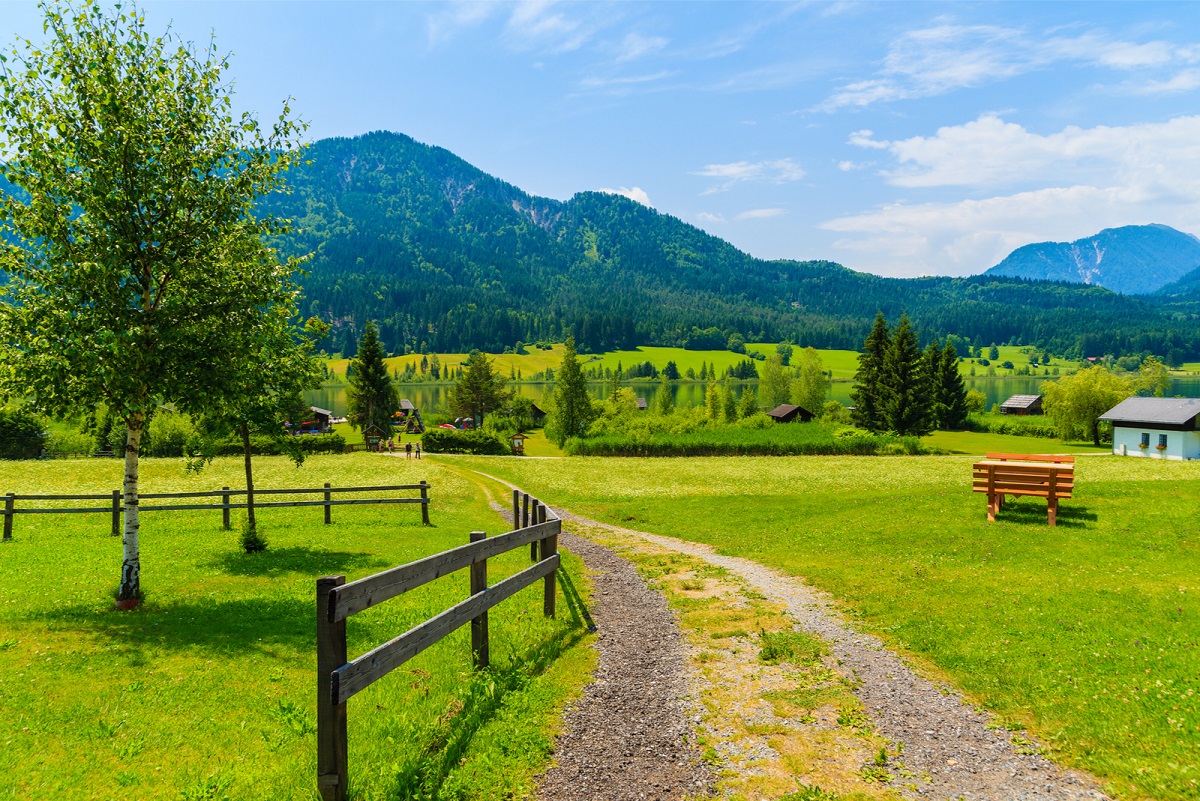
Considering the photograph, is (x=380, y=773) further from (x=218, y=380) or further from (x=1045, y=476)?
(x=1045, y=476)

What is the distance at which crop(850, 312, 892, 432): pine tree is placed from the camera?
85.6 m

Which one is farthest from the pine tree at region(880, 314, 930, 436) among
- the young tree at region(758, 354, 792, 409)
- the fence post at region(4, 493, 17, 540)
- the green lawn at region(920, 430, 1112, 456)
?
the fence post at region(4, 493, 17, 540)

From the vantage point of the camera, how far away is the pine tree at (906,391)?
81500 millimetres

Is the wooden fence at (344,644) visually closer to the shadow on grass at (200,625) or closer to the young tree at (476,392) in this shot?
the shadow on grass at (200,625)

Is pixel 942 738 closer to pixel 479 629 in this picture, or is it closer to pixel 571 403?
pixel 479 629

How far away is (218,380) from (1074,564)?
2057cm

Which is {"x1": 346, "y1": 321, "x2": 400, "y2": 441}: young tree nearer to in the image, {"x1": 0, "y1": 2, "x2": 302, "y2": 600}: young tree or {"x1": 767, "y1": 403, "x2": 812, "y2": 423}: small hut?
{"x1": 767, "y1": 403, "x2": 812, "y2": 423}: small hut

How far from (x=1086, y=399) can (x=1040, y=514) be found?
75.2 metres

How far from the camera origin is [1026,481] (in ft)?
65.2

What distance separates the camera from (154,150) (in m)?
13.5

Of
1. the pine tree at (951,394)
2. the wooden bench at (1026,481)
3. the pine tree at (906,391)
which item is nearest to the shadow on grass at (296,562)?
the wooden bench at (1026,481)

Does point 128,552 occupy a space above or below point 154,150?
below

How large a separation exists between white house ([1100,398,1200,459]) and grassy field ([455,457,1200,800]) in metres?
40.9

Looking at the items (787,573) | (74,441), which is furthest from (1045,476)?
(74,441)
